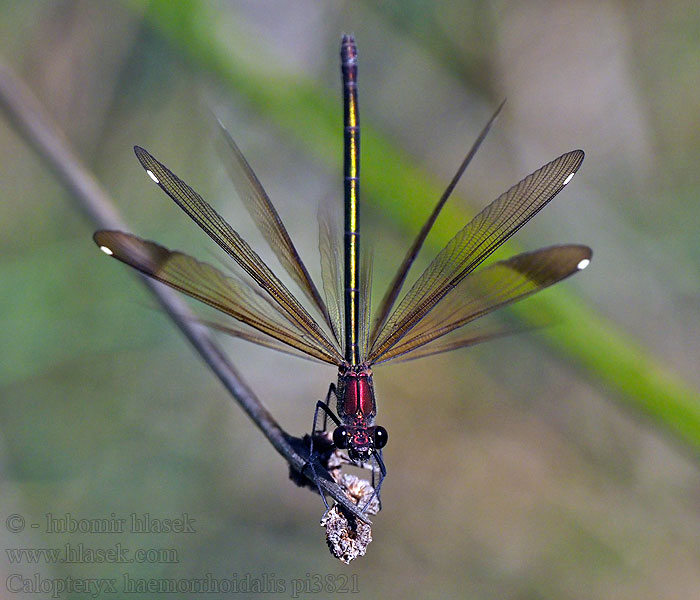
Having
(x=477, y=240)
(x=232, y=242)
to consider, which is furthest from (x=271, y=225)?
(x=477, y=240)

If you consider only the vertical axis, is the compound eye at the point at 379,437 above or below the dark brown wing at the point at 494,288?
below

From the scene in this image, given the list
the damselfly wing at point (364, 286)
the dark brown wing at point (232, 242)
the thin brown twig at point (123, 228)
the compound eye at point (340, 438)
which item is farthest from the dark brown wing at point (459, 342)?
the thin brown twig at point (123, 228)

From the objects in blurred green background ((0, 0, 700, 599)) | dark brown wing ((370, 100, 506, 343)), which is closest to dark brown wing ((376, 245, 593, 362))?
dark brown wing ((370, 100, 506, 343))

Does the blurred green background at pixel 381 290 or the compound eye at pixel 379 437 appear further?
the blurred green background at pixel 381 290

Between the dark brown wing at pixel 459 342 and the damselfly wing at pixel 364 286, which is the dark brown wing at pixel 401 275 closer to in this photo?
the damselfly wing at pixel 364 286

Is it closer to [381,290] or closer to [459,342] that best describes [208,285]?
[459,342]

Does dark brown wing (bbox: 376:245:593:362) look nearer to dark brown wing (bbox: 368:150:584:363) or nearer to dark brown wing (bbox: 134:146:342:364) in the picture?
dark brown wing (bbox: 368:150:584:363)
